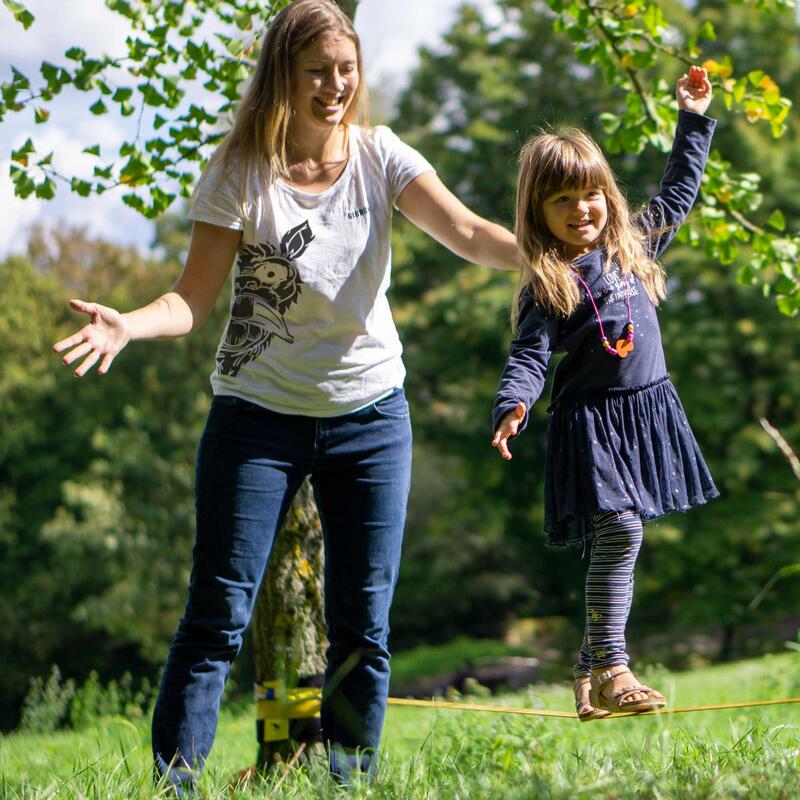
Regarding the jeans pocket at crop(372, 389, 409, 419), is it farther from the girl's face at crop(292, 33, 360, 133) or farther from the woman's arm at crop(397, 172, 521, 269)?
the girl's face at crop(292, 33, 360, 133)

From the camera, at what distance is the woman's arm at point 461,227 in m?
3.01

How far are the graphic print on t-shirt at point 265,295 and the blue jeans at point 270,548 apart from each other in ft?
0.46

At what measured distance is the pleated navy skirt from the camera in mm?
2955

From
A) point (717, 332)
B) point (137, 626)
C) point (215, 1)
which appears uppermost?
point (717, 332)

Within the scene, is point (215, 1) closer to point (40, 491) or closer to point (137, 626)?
point (137, 626)

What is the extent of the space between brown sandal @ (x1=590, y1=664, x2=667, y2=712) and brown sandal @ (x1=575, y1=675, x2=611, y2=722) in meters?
0.02

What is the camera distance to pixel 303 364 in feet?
9.30

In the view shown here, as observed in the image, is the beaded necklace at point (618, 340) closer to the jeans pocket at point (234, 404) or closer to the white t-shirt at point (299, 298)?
the white t-shirt at point (299, 298)

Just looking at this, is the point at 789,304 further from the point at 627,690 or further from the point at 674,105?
the point at 627,690

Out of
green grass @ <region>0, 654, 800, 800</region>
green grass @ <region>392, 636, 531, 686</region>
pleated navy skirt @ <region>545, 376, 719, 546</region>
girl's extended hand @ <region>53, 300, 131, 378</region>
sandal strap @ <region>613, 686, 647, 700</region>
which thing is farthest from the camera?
green grass @ <region>392, 636, 531, 686</region>

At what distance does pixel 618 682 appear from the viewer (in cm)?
284

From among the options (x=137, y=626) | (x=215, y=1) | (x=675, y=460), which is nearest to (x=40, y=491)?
→ (x=137, y=626)

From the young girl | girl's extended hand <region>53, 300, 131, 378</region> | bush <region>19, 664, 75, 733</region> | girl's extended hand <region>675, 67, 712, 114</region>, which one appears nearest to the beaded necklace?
the young girl

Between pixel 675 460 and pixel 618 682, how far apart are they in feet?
2.15
